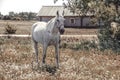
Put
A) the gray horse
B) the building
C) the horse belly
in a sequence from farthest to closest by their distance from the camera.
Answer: the building → the horse belly → the gray horse

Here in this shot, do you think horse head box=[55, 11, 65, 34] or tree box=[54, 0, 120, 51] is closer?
Answer: horse head box=[55, 11, 65, 34]

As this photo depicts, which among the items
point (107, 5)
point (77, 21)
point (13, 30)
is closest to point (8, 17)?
point (77, 21)

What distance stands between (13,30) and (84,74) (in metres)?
44.7

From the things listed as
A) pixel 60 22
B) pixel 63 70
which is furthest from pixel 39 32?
pixel 63 70

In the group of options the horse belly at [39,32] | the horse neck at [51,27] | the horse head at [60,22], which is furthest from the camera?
the horse belly at [39,32]

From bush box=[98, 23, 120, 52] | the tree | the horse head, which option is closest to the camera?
the horse head

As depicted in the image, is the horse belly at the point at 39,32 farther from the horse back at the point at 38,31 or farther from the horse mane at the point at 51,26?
the horse mane at the point at 51,26

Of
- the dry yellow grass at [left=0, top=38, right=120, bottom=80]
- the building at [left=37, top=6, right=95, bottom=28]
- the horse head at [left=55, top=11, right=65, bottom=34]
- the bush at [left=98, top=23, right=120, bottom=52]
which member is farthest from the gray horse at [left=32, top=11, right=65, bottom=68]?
the building at [left=37, top=6, right=95, bottom=28]

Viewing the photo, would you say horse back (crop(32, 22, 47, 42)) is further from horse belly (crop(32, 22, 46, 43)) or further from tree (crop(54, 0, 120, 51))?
tree (crop(54, 0, 120, 51))

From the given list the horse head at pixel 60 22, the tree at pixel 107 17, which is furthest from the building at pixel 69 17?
the horse head at pixel 60 22

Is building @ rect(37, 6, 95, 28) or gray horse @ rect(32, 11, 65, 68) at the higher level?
gray horse @ rect(32, 11, 65, 68)

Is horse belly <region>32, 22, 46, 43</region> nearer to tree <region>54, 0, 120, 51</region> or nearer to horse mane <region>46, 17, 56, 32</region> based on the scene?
horse mane <region>46, 17, 56, 32</region>

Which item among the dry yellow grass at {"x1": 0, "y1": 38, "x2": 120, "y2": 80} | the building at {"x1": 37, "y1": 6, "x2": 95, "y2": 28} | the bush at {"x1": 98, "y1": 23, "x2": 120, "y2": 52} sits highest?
the dry yellow grass at {"x1": 0, "y1": 38, "x2": 120, "y2": 80}

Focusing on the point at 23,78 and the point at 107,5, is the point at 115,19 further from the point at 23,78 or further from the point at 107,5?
the point at 23,78
